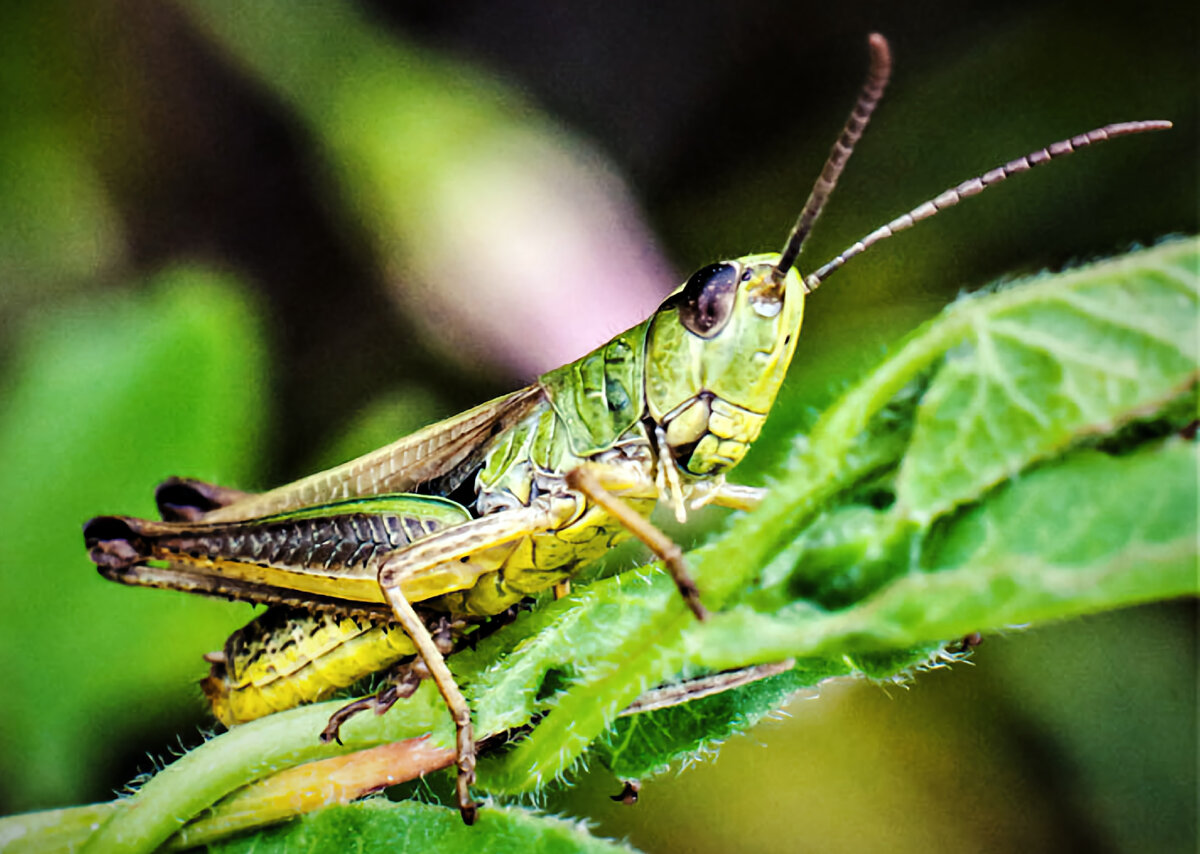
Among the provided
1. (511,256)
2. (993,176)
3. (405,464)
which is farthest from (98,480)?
(993,176)

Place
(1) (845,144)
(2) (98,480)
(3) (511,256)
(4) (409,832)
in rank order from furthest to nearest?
1. (3) (511,256)
2. (2) (98,480)
3. (1) (845,144)
4. (4) (409,832)

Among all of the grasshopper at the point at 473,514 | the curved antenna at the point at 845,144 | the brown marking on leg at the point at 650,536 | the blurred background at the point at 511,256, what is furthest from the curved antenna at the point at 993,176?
the brown marking on leg at the point at 650,536

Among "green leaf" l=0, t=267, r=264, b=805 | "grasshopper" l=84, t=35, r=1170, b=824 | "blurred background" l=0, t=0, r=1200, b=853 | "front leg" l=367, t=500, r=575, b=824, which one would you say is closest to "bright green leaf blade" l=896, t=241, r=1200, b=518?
"front leg" l=367, t=500, r=575, b=824

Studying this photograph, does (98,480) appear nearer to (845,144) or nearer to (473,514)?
(473,514)

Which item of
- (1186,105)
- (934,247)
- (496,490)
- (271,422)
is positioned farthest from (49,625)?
(1186,105)

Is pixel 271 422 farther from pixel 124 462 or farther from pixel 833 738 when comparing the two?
pixel 833 738

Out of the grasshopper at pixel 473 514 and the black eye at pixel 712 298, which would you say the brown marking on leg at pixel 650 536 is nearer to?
the grasshopper at pixel 473 514

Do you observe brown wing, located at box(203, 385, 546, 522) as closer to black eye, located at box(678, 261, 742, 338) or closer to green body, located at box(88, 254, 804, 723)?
green body, located at box(88, 254, 804, 723)

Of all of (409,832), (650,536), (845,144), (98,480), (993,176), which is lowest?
(409,832)
